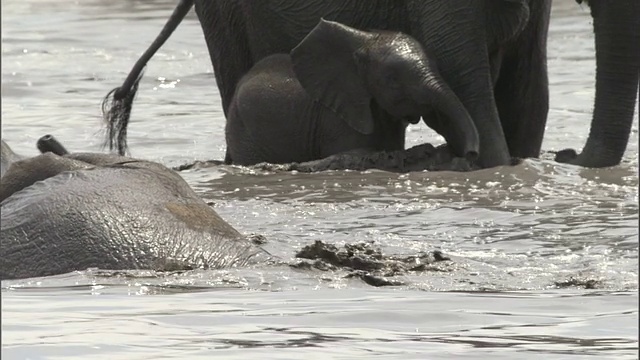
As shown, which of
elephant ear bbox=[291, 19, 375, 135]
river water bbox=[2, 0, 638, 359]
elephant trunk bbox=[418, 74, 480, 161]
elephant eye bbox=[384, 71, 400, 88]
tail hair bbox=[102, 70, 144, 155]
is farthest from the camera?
tail hair bbox=[102, 70, 144, 155]

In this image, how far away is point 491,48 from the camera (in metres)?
9.10

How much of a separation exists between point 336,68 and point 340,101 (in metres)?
0.17

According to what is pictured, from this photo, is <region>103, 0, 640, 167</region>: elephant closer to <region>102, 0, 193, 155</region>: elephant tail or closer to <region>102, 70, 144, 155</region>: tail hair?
<region>102, 0, 193, 155</region>: elephant tail

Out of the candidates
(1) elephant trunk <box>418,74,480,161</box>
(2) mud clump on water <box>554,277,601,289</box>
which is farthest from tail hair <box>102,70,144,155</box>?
(2) mud clump on water <box>554,277,601,289</box>

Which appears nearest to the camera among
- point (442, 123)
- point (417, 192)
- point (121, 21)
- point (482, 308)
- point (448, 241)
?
point (482, 308)

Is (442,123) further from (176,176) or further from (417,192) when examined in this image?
(176,176)

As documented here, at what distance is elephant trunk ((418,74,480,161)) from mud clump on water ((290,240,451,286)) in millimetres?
2565

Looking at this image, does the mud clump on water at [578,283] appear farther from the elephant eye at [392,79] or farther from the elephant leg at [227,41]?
the elephant leg at [227,41]

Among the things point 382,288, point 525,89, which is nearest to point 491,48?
point 525,89

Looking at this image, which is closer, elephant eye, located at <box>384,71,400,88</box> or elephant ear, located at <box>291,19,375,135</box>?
elephant eye, located at <box>384,71,400,88</box>

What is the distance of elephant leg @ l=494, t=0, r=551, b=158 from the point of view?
9289 mm

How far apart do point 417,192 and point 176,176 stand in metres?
2.39

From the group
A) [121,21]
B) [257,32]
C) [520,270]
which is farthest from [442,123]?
[121,21]

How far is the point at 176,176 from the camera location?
5.93m
